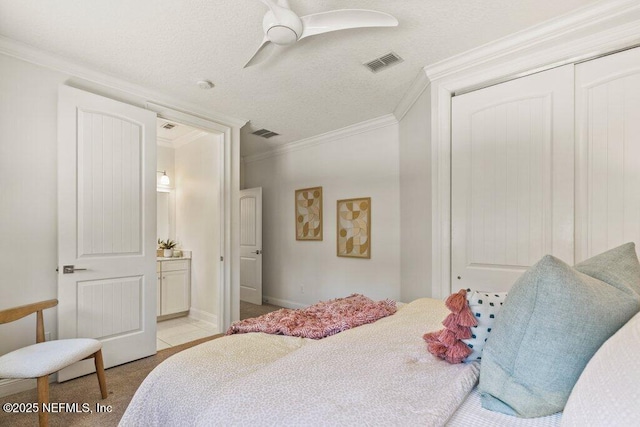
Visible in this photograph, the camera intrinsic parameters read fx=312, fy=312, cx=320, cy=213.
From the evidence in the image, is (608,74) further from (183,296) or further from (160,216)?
(160,216)

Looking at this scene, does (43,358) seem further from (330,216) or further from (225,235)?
(330,216)

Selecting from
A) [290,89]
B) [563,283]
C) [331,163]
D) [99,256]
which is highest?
[290,89]

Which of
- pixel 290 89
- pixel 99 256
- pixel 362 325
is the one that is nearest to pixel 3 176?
pixel 99 256

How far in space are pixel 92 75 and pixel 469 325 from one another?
11.0ft

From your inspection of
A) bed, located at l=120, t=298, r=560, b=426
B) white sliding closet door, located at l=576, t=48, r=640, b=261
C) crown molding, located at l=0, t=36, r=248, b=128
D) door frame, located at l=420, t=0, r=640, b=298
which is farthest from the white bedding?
crown molding, located at l=0, t=36, r=248, b=128

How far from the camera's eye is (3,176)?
90.0 inches

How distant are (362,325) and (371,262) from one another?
2330mm

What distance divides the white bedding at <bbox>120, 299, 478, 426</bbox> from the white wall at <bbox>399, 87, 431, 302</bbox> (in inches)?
62.4

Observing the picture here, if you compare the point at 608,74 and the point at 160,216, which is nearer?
the point at 608,74

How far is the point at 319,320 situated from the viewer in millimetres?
1700

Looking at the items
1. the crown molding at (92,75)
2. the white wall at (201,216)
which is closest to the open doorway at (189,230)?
the white wall at (201,216)

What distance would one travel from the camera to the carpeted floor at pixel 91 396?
1.95 meters

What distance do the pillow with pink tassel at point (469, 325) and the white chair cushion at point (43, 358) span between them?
210 cm

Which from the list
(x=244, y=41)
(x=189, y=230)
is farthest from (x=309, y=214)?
(x=244, y=41)
